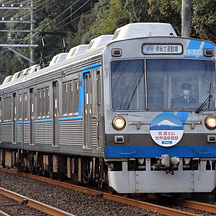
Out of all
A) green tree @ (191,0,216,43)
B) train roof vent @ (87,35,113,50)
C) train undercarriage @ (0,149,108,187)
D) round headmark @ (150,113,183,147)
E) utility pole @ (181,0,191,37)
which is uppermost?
green tree @ (191,0,216,43)

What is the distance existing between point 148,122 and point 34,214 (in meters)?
2.52

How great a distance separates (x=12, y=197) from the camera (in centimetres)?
1421

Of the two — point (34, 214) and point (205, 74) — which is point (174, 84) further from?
point (34, 214)

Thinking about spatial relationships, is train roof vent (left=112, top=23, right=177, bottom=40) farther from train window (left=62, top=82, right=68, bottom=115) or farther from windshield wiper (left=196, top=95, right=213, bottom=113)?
train window (left=62, top=82, right=68, bottom=115)

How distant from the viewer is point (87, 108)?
42.3ft

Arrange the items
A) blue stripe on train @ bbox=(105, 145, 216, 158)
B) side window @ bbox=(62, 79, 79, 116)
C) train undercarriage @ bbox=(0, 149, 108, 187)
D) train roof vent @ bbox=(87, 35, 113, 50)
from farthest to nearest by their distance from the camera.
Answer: side window @ bbox=(62, 79, 79, 116), train roof vent @ bbox=(87, 35, 113, 50), train undercarriage @ bbox=(0, 149, 108, 187), blue stripe on train @ bbox=(105, 145, 216, 158)

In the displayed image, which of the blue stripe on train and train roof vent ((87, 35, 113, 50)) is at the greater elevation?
train roof vent ((87, 35, 113, 50))

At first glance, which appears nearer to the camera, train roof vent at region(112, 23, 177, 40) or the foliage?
train roof vent at region(112, 23, 177, 40)

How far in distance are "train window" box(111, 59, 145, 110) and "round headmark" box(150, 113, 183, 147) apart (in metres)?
0.36

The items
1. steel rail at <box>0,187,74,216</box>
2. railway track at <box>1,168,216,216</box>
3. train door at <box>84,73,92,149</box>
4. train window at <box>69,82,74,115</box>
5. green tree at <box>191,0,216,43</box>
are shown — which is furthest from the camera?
green tree at <box>191,0,216,43</box>

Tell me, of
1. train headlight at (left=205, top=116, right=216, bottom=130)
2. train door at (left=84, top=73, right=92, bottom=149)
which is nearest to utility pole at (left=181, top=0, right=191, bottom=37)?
train door at (left=84, top=73, right=92, bottom=149)

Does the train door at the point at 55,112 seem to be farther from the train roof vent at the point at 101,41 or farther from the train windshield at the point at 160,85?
the train windshield at the point at 160,85

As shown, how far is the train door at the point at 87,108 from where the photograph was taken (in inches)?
498

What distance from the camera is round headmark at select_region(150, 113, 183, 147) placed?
11.3m
